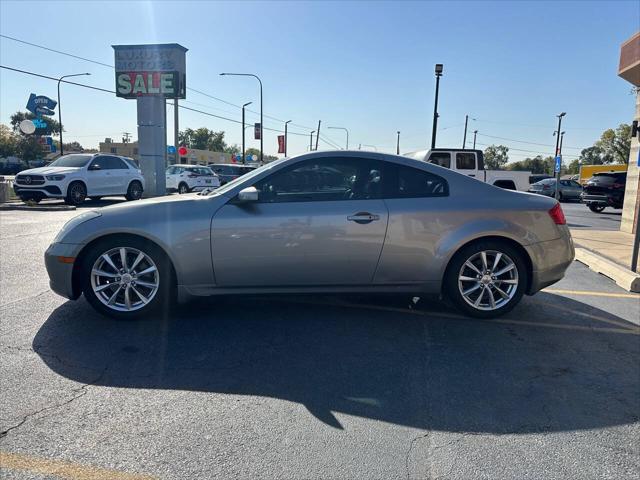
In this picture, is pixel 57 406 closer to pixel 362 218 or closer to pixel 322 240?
pixel 322 240

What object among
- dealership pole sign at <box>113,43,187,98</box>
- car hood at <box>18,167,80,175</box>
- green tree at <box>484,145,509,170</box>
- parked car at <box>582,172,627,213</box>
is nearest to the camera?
car hood at <box>18,167,80,175</box>

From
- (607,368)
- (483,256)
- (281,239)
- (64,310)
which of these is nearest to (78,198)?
(64,310)

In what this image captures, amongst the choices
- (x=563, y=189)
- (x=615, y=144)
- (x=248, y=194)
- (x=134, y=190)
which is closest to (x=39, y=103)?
(x=134, y=190)

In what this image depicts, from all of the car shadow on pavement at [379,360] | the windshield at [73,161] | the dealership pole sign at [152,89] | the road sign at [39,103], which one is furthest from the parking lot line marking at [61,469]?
the road sign at [39,103]

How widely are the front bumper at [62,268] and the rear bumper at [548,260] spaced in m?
4.25

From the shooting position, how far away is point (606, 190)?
20578mm

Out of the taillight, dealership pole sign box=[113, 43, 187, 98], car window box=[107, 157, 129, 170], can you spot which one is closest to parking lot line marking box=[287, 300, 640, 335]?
the taillight

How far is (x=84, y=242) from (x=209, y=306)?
1323 millimetres

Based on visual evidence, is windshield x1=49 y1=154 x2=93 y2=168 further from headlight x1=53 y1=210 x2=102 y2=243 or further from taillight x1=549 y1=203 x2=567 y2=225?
taillight x1=549 y1=203 x2=567 y2=225

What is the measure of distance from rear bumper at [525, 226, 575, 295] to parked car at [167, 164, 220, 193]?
20.8 m

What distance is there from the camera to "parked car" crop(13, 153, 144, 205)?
1468cm

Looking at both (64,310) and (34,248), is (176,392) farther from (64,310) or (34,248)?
(34,248)

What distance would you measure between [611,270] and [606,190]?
16297 millimetres

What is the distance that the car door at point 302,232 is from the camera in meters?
4.16
